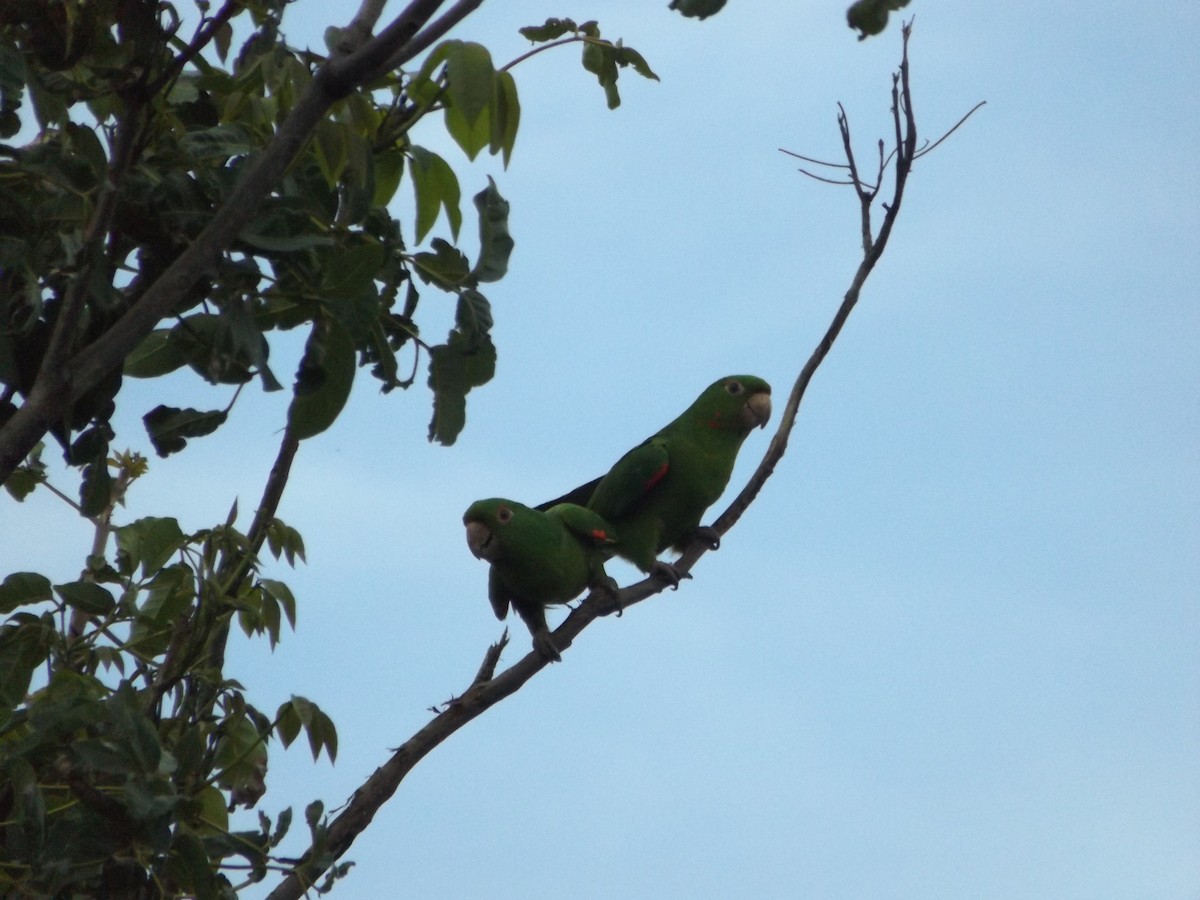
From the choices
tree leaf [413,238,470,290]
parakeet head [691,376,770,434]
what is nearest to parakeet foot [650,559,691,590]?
parakeet head [691,376,770,434]

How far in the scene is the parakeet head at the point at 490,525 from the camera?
4.54 m

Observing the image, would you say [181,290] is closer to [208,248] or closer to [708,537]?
[208,248]

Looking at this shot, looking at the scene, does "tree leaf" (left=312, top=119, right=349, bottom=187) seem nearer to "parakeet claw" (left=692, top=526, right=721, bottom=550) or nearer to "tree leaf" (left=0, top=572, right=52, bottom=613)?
"tree leaf" (left=0, top=572, right=52, bottom=613)

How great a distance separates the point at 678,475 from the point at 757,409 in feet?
1.50

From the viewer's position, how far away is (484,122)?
2084 millimetres

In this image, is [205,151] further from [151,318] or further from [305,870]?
[305,870]

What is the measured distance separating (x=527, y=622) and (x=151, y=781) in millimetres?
2630

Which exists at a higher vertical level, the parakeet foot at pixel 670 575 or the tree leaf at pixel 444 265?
the parakeet foot at pixel 670 575

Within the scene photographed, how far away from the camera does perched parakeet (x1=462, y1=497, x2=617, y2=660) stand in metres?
4.48

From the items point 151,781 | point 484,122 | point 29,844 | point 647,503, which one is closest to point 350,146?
point 484,122

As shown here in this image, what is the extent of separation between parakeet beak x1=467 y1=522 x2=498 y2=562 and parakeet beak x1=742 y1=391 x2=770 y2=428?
1.27 metres

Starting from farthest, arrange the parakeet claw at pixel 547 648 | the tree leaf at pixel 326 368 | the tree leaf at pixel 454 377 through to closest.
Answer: the parakeet claw at pixel 547 648
the tree leaf at pixel 454 377
the tree leaf at pixel 326 368

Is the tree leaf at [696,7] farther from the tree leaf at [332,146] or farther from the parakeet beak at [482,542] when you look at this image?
the parakeet beak at [482,542]

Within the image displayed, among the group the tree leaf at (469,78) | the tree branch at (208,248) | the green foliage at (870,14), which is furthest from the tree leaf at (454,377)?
the green foliage at (870,14)
